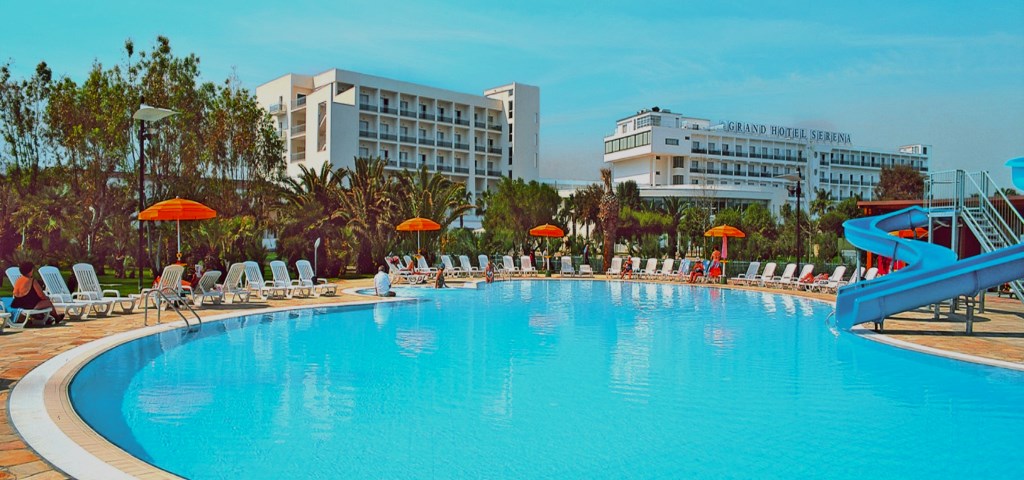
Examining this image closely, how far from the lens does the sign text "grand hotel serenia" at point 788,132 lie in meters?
89.2

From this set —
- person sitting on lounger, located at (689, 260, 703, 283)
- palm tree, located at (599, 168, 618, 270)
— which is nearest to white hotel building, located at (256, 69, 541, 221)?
palm tree, located at (599, 168, 618, 270)

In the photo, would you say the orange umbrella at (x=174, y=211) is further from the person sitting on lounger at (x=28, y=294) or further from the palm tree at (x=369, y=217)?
the palm tree at (x=369, y=217)

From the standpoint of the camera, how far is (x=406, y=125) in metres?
67.2

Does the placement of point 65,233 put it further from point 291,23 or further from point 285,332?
point 285,332

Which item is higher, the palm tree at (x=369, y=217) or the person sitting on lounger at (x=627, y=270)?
the palm tree at (x=369, y=217)

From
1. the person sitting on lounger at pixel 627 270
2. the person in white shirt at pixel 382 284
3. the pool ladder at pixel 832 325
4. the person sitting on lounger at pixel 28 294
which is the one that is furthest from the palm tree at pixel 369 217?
the pool ladder at pixel 832 325

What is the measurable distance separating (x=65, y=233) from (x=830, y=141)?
292 ft

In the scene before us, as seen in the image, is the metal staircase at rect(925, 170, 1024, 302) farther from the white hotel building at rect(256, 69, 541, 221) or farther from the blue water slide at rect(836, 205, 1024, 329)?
the white hotel building at rect(256, 69, 541, 221)

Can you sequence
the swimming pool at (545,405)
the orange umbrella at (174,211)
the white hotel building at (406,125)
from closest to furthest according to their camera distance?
the swimming pool at (545,405) < the orange umbrella at (174,211) < the white hotel building at (406,125)

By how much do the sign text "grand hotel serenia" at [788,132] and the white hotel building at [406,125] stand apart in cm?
2720

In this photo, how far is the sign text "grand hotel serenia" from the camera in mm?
89250

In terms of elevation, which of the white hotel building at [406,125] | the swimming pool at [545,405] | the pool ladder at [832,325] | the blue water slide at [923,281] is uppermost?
the white hotel building at [406,125]

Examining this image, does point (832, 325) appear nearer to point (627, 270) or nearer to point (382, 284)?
point (382, 284)

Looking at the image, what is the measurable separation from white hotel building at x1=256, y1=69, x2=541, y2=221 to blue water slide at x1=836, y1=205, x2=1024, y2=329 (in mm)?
48989
